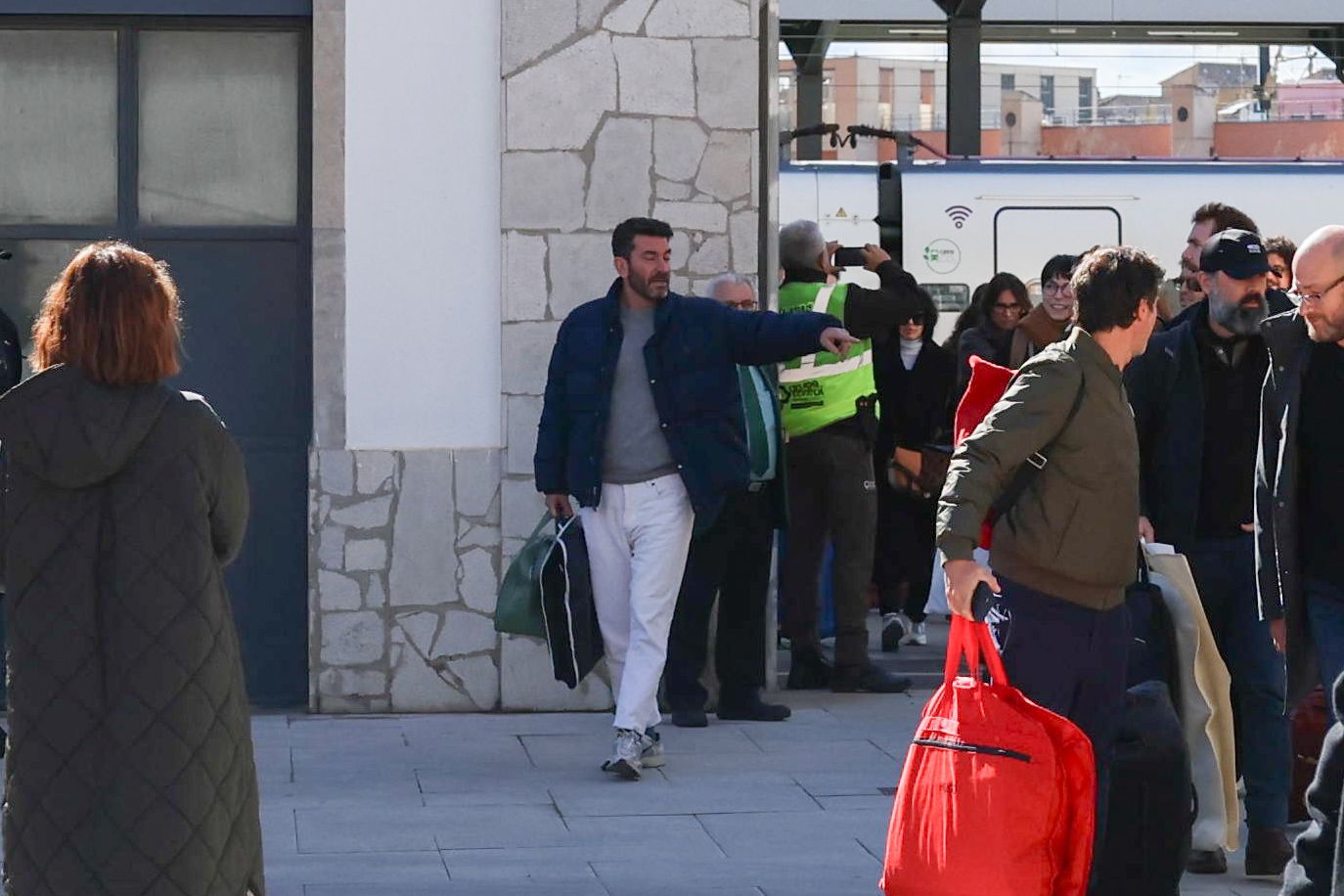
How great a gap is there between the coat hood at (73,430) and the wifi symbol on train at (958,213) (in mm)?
11818

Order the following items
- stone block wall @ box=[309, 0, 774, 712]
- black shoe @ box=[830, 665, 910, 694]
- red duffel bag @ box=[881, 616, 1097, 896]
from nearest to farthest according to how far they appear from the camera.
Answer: red duffel bag @ box=[881, 616, 1097, 896]
stone block wall @ box=[309, 0, 774, 712]
black shoe @ box=[830, 665, 910, 694]

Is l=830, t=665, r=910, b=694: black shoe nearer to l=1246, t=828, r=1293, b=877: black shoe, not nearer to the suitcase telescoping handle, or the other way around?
l=1246, t=828, r=1293, b=877: black shoe

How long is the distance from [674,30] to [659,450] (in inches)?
77.6

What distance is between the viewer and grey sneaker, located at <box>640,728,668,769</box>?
24.4ft

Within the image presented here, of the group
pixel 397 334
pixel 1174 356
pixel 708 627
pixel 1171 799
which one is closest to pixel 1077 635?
pixel 1171 799

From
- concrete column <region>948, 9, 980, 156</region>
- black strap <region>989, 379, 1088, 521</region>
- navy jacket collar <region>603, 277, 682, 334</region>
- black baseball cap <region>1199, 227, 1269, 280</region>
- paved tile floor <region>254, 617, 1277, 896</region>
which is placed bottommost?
paved tile floor <region>254, 617, 1277, 896</region>

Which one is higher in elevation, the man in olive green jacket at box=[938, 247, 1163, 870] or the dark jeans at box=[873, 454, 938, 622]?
the man in olive green jacket at box=[938, 247, 1163, 870]

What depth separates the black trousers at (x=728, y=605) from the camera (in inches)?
327

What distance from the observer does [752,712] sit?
8.48 meters

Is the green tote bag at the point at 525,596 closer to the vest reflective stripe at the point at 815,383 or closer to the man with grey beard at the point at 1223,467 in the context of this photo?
the vest reflective stripe at the point at 815,383

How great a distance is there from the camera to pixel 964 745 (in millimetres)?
4754

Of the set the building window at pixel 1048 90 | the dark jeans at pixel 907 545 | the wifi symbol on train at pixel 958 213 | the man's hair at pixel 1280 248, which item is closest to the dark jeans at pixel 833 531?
the dark jeans at pixel 907 545

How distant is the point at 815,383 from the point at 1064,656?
3920mm

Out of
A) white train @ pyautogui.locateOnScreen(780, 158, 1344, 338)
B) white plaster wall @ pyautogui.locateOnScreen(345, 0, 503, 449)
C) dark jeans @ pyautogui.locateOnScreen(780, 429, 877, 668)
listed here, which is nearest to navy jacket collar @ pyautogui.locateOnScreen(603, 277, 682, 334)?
white plaster wall @ pyautogui.locateOnScreen(345, 0, 503, 449)
